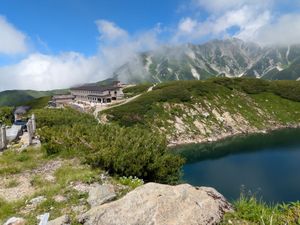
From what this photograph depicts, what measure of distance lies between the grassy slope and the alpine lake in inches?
383

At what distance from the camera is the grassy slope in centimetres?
10812

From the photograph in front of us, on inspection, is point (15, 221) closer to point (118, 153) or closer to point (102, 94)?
point (118, 153)

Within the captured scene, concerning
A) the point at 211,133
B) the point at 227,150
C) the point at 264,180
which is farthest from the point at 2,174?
the point at 211,133

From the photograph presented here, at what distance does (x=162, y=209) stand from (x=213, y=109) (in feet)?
381

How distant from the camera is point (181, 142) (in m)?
102

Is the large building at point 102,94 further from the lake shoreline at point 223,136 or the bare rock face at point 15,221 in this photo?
the bare rock face at point 15,221

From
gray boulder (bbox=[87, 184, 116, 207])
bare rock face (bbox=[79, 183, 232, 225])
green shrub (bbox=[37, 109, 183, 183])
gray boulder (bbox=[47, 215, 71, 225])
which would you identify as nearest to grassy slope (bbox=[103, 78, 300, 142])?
green shrub (bbox=[37, 109, 183, 183])

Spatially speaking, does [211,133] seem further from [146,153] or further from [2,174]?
[2,174]

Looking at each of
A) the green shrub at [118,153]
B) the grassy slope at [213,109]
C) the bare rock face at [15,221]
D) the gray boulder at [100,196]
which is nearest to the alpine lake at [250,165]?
the grassy slope at [213,109]

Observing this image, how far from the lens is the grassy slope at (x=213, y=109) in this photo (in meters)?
108

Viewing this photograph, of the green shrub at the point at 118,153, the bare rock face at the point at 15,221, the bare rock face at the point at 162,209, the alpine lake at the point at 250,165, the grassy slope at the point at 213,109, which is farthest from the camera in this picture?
the grassy slope at the point at 213,109

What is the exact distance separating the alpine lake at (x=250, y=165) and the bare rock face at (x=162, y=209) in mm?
37897

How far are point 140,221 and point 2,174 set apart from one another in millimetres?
16708

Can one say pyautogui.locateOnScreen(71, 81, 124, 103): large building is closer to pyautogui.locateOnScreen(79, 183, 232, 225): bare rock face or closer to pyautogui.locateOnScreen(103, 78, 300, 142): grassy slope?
pyautogui.locateOnScreen(103, 78, 300, 142): grassy slope
